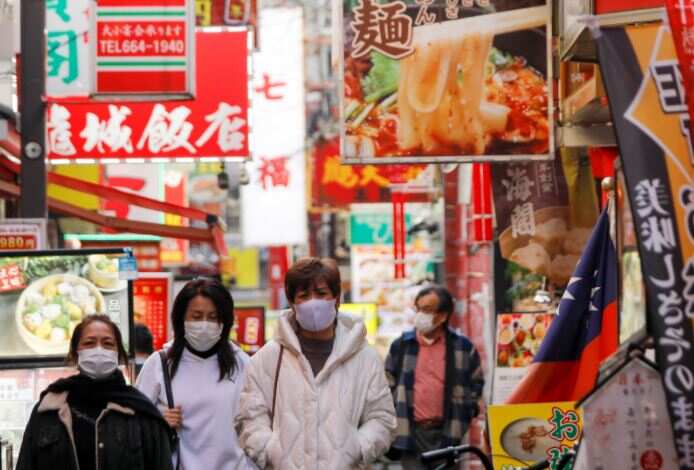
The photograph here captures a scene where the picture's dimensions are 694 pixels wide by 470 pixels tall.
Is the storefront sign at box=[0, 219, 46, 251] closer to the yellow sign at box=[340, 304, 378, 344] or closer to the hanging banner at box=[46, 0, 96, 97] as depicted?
the hanging banner at box=[46, 0, 96, 97]

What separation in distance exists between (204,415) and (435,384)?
4.81 m

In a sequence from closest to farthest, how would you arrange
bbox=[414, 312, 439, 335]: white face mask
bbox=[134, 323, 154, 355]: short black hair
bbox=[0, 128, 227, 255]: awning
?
bbox=[414, 312, 439, 335]: white face mask, bbox=[134, 323, 154, 355]: short black hair, bbox=[0, 128, 227, 255]: awning

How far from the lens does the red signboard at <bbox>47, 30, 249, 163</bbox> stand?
56.0 ft

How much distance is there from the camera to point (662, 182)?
5.87 m

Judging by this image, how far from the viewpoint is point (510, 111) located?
1183cm

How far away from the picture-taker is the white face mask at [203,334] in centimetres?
873

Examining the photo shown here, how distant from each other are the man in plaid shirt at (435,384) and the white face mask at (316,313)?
5.18m

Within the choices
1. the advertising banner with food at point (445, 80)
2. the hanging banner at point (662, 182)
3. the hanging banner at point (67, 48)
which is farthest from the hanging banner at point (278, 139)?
the hanging banner at point (662, 182)

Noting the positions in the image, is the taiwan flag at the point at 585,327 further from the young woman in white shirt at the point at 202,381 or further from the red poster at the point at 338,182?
the red poster at the point at 338,182

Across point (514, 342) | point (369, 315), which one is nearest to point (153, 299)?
point (514, 342)

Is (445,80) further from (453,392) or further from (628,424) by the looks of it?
(628,424)

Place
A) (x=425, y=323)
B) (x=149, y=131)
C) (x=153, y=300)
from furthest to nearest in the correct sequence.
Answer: (x=153, y=300) < (x=149, y=131) < (x=425, y=323)

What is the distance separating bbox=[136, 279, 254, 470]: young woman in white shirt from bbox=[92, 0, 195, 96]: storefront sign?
204 inches

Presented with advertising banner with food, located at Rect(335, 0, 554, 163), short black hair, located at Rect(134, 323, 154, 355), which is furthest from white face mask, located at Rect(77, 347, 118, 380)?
short black hair, located at Rect(134, 323, 154, 355)
